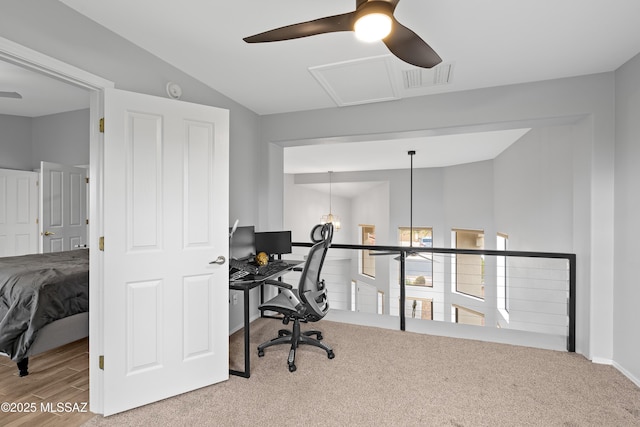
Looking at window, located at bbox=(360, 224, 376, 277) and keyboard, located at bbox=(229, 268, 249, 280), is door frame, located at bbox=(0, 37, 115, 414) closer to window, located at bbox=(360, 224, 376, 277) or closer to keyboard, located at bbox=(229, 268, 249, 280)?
keyboard, located at bbox=(229, 268, 249, 280)

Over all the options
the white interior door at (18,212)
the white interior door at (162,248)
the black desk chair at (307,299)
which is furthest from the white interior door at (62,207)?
the black desk chair at (307,299)

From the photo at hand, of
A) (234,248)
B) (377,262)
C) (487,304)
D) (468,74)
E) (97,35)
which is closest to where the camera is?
(97,35)

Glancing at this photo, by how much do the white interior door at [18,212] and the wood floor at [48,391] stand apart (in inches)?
97.9

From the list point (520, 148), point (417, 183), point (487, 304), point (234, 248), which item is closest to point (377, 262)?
point (417, 183)

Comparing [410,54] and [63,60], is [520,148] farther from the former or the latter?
[63,60]

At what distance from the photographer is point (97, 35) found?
6.39ft

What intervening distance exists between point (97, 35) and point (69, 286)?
2.03m

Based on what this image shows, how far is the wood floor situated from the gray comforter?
0.72 ft

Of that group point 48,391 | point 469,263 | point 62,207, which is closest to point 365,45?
point 48,391

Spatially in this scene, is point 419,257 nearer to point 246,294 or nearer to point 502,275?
point 502,275

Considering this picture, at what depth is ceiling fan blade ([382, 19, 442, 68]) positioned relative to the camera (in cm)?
146

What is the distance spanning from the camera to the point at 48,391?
87.2 inches

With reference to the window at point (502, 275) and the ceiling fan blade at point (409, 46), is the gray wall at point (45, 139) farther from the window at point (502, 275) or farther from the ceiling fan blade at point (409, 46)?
the window at point (502, 275)

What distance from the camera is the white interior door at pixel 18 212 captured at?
432 cm
